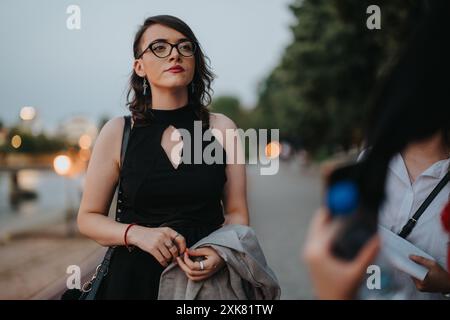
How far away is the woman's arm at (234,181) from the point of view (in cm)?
191

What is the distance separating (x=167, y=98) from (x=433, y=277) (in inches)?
46.1

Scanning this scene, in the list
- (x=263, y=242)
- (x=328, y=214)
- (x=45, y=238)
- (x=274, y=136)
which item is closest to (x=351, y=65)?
(x=263, y=242)

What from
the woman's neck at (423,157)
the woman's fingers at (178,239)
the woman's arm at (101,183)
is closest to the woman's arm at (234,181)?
the woman's fingers at (178,239)

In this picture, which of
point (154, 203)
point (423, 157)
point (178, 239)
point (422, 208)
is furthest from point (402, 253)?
point (154, 203)

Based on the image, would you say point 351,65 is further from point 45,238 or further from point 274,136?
point 274,136

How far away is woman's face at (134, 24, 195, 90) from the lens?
183 cm

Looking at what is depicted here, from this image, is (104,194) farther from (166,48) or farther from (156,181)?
(166,48)

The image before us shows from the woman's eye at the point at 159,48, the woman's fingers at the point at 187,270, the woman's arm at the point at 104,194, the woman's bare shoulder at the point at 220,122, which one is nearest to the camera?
the woman's fingers at the point at 187,270

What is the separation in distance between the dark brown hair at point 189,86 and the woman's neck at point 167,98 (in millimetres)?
57

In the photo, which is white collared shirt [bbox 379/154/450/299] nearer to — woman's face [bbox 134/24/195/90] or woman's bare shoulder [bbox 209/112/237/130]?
woman's bare shoulder [bbox 209/112/237/130]

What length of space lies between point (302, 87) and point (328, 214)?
18.6 meters

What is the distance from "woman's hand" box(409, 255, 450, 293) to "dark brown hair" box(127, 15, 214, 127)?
940mm

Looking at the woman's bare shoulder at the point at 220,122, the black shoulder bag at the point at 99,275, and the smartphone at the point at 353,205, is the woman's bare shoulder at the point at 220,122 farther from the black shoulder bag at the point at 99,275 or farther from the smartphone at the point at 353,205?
the smartphone at the point at 353,205

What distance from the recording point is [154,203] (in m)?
1.79
